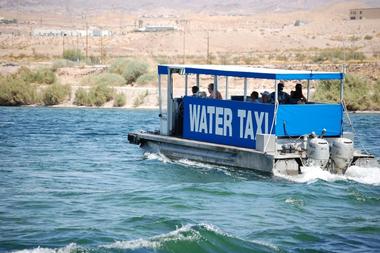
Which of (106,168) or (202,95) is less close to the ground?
(202,95)

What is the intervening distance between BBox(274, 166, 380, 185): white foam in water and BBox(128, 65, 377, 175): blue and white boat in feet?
0.37

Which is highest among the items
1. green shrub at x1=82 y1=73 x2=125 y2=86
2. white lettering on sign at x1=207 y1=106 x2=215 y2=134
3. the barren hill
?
the barren hill

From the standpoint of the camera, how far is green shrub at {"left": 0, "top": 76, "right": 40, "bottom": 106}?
4694 centimetres

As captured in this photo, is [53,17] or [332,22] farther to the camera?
[53,17]

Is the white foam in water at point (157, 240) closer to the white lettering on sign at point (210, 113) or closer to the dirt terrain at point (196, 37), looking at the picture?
the white lettering on sign at point (210, 113)

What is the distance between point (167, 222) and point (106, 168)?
306 inches

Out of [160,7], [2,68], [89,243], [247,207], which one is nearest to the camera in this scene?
[89,243]

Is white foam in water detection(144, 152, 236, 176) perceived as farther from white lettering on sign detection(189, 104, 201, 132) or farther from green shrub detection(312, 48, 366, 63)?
green shrub detection(312, 48, 366, 63)

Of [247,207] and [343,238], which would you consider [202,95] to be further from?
[343,238]

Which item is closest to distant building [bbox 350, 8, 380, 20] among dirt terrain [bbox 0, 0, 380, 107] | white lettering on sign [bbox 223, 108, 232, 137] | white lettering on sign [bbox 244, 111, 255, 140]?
dirt terrain [bbox 0, 0, 380, 107]

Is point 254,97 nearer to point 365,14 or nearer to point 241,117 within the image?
point 241,117

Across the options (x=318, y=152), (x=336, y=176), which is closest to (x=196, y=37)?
(x=336, y=176)

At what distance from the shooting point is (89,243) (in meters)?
14.9

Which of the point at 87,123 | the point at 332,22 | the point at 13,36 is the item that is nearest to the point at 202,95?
the point at 87,123
